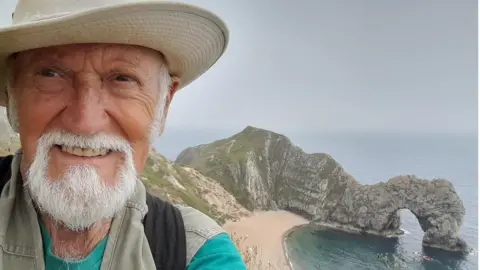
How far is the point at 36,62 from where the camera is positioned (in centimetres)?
74

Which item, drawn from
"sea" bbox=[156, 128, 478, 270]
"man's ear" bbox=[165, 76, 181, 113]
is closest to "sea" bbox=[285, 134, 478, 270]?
"sea" bbox=[156, 128, 478, 270]

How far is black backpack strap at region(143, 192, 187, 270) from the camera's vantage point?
2.47 ft

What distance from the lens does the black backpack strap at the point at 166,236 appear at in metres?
0.75

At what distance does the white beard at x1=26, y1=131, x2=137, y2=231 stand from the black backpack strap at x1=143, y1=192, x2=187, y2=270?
0.09 metres

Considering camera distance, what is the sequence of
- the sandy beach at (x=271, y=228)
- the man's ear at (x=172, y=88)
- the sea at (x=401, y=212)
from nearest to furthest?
the man's ear at (x=172, y=88) → the sandy beach at (x=271, y=228) → the sea at (x=401, y=212)

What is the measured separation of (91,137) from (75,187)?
103mm

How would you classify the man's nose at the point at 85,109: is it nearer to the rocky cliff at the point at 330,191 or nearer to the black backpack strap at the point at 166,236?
the black backpack strap at the point at 166,236

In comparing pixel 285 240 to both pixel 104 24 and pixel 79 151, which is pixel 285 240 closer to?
pixel 79 151

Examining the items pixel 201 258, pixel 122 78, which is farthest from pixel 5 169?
pixel 201 258

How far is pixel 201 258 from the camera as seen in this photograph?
768 millimetres

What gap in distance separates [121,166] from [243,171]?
55.6ft

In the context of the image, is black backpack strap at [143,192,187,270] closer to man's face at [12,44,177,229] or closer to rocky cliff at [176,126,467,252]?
man's face at [12,44,177,229]

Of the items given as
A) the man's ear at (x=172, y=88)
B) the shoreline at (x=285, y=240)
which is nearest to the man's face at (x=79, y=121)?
the man's ear at (x=172, y=88)

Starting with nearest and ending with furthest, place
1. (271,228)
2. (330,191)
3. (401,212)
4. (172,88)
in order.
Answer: (172,88) → (271,228) → (330,191) → (401,212)
